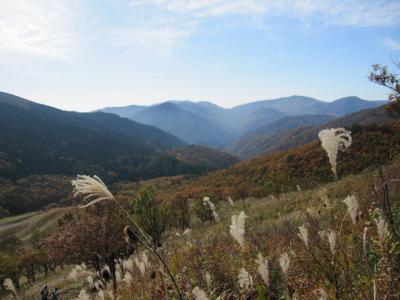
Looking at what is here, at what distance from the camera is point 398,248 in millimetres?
3600

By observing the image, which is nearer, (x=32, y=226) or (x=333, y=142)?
(x=333, y=142)

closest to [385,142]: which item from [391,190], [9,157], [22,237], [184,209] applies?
[184,209]

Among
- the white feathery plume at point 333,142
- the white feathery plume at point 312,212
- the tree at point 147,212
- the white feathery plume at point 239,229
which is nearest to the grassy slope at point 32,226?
the tree at point 147,212

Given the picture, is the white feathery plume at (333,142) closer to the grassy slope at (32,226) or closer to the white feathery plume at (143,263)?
the white feathery plume at (143,263)

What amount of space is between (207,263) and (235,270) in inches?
31.7

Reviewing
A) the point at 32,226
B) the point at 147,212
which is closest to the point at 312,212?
Answer: the point at 147,212

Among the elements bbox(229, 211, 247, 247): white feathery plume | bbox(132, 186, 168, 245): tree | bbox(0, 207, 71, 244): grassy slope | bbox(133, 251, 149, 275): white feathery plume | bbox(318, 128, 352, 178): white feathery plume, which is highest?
bbox(318, 128, 352, 178): white feathery plume

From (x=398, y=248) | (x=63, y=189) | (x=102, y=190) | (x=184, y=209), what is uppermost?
(x=102, y=190)

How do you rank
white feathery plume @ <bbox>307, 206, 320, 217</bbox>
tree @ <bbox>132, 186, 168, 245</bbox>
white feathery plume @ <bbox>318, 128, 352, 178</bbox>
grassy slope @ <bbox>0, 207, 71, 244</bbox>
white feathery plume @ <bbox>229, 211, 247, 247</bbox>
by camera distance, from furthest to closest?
grassy slope @ <bbox>0, 207, 71, 244</bbox> → tree @ <bbox>132, 186, 168, 245</bbox> → white feathery plume @ <bbox>307, 206, 320, 217</bbox> → white feathery plume @ <bbox>229, 211, 247, 247</bbox> → white feathery plume @ <bbox>318, 128, 352, 178</bbox>

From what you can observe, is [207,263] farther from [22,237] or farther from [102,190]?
[22,237]

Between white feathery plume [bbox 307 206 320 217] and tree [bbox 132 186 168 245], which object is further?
tree [bbox 132 186 168 245]

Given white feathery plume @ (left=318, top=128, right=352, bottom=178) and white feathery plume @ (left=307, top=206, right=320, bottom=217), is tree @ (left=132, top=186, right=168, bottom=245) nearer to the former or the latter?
white feathery plume @ (left=307, top=206, right=320, bottom=217)

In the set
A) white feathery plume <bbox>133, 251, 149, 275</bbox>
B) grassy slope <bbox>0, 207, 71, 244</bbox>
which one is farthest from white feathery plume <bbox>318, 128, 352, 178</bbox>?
grassy slope <bbox>0, 207, 71, 244</bbox>

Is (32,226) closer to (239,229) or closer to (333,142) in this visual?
(239,229)
